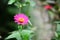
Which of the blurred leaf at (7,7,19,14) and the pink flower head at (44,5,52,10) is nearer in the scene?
the blurred leaf at (7,7,19,14)

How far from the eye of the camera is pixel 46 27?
3311mm

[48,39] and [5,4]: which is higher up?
[5,4]

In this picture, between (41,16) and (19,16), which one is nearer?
(19,16)

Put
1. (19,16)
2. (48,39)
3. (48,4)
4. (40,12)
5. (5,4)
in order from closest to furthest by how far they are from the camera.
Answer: (19,16), (5,4), (48,39), (40,12), (48,4)

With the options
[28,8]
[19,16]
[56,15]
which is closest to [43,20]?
[56,15]

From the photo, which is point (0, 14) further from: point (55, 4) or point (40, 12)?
point (55, 4)

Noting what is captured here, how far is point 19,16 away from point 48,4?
188cm

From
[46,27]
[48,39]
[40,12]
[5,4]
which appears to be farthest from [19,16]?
[40,12]

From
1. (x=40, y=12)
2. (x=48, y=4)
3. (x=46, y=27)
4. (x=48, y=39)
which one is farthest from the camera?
(x=48, y=4)

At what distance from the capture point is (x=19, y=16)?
201 centimetres

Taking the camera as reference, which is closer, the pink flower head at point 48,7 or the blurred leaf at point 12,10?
the blurred leaf at point 12,10

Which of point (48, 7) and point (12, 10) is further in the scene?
point (48, 7)

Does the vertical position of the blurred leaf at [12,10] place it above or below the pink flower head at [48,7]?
above

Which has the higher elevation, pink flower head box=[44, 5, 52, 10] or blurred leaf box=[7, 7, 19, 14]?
blurred leaf box=[7, 7, 19, 14]
